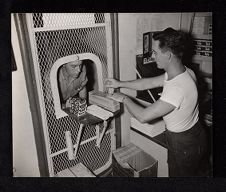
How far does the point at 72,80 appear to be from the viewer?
191 centimetres

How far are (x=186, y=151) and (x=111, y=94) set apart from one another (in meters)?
0.66

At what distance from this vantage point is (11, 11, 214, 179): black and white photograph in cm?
173

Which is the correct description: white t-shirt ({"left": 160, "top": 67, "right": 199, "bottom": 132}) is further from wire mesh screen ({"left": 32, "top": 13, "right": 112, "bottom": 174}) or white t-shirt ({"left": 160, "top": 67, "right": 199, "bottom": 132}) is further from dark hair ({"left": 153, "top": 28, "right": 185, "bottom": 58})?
wire mesh screen ({"left": 32, "top": 13, "right": 112, "bottom": 174})

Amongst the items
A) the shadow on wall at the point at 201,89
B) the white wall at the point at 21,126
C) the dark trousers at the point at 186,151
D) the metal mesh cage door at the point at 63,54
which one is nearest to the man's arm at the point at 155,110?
the dark trousers at the point at 186,151

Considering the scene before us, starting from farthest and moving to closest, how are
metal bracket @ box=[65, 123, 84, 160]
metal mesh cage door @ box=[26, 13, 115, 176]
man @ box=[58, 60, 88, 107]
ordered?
metal bracket @ box=[65, 123, 84, 160]
man @ box=[58, 60, 88, 107]
metal mesh cage door @ box=[26, 13, 115, 176]

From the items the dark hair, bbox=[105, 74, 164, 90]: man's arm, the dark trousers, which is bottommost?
the dark trousers

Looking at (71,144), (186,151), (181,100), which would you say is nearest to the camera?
(181,100)

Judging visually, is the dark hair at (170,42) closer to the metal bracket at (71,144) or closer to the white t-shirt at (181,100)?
the white t-shirt at (181,100)

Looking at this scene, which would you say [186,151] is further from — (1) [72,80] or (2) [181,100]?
(1) [72,80]

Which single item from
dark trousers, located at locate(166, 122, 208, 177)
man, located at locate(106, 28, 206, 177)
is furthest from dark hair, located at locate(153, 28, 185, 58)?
dark trousers, located at locate(166, 122, 208, 177)

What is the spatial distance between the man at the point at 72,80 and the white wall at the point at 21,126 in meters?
0.27

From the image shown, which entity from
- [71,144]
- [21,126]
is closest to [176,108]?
[71,144]

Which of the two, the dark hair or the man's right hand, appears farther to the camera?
the man's right hand

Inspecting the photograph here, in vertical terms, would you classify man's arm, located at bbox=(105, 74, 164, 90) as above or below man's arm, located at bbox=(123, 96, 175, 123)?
above
